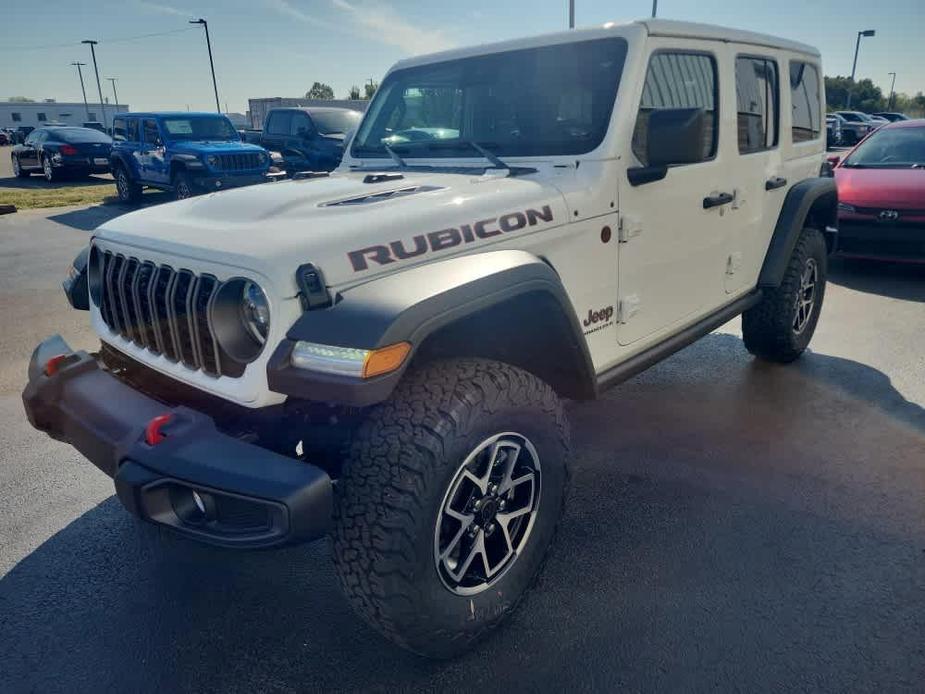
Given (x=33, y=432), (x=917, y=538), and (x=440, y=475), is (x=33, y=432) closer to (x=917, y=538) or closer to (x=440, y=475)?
(x=440, y=475)

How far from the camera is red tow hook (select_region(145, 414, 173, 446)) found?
73.2 inches

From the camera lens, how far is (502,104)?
3.07 metres

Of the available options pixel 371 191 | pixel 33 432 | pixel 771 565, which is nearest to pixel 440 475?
pixel 371 191

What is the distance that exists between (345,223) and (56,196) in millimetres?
15488

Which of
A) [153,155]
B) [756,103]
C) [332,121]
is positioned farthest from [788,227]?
[153,155]

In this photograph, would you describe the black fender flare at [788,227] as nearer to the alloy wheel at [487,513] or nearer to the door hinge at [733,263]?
the door hinge at [733,263]

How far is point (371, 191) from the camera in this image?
2.53 m

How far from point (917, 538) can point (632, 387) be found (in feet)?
6.07

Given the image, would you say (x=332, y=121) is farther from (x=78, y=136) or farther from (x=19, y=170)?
(x=19, y=170)

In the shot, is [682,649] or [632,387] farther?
[632,387]

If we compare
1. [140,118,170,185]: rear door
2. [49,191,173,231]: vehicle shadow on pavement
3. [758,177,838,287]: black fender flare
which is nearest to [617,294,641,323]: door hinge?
[758,177,838,287]: black fender flare

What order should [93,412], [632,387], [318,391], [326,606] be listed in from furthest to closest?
[632,387] < [326,606] < [93,412] < [318,391]

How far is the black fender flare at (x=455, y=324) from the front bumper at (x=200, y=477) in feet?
0.73

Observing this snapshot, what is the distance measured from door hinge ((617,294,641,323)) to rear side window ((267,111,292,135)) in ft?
43.4
